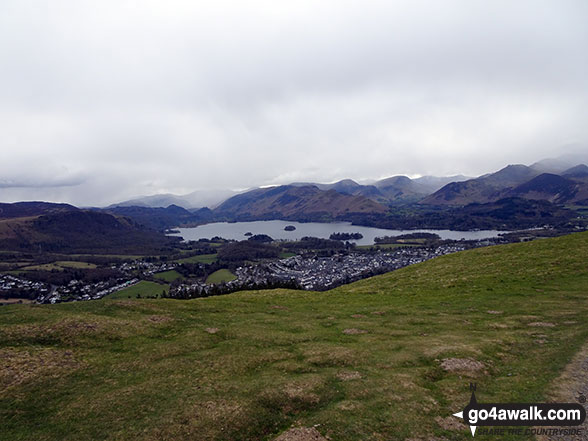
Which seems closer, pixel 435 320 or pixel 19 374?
pixel 19 374

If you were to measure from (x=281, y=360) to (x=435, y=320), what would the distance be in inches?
837

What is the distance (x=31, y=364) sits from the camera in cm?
2139

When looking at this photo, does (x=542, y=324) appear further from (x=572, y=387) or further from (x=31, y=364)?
(x=31, y=364)

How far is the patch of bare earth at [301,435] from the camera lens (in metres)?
14.7

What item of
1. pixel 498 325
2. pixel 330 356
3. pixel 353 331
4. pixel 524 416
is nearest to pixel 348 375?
pixel 330 356

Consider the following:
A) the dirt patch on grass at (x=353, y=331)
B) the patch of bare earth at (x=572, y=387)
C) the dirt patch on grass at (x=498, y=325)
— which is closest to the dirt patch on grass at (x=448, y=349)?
the patch of bare earth at (x=572, y=387)

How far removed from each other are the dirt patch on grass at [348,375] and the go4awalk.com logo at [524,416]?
6668mm

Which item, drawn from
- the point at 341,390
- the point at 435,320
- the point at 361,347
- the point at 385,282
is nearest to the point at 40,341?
the point at 341,390

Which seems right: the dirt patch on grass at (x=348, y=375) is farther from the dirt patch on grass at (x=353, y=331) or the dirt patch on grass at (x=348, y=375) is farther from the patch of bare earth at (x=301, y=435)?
the dirt patch on grass at (x=353, y=331)

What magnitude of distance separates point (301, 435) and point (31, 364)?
20779 millimetres

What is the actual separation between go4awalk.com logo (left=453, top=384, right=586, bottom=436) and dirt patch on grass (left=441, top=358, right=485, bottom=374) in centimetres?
423

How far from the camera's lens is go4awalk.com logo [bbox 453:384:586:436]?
1555 centimetres

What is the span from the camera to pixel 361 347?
27500mm

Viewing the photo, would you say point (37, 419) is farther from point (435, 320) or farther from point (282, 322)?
point (435, 320)
